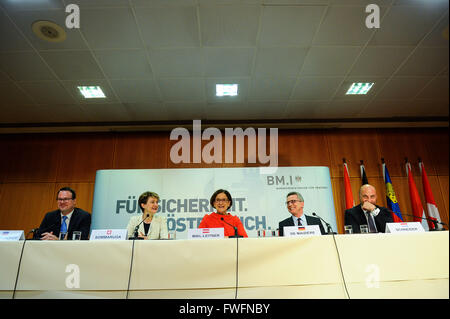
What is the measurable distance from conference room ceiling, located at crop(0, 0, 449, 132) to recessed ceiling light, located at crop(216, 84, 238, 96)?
0.10m

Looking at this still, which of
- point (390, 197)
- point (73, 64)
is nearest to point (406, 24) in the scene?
point (390, 197)

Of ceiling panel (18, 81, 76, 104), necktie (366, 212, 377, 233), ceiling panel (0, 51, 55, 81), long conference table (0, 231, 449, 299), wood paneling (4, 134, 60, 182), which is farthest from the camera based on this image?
wood paneling (4, 134, 60, 182)

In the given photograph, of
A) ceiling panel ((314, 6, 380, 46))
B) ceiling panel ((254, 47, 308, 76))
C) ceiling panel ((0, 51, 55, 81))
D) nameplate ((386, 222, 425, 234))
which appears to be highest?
ceiling panel ((314, 6, 380, 46))

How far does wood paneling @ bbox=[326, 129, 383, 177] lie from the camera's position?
4.78 meters

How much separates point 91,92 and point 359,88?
3.79 meters

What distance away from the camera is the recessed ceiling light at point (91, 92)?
3783 mm

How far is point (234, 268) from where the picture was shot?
1.66 metres

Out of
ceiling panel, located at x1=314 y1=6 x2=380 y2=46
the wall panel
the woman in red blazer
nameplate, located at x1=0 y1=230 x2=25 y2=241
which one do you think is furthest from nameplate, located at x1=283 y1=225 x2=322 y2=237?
the wall panel

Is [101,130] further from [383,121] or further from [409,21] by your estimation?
[383,121]

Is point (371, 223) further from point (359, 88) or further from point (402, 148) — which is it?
point (402, 148)

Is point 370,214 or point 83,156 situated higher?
point 83,156

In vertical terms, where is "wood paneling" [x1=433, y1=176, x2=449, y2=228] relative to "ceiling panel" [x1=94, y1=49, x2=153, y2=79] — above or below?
below

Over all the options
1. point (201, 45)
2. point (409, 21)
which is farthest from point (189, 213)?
point (409, 21)

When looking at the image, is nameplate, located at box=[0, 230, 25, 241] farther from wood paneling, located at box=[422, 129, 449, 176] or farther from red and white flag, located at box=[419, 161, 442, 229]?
wood paneling, located at box=[422, 129, 449, 176]
